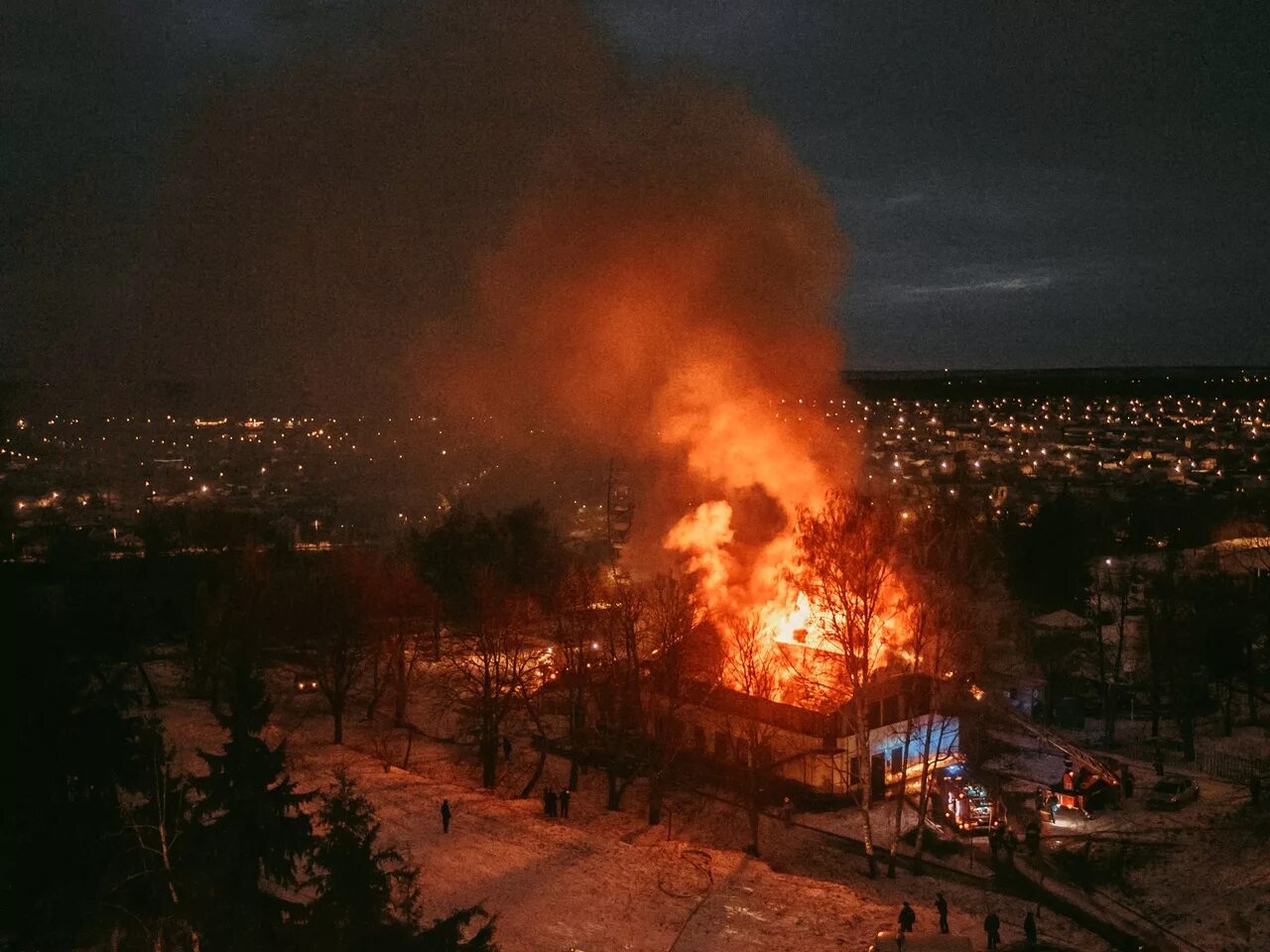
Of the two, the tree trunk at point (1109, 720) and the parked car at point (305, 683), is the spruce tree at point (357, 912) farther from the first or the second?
the parked car at point (305, 683)

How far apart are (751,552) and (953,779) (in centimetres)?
935

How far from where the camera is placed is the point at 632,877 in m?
16.0

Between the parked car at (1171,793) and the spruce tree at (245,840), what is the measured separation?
17413 mm

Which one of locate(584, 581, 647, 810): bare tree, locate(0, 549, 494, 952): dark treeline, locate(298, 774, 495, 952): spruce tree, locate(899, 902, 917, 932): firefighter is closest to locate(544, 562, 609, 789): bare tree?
locate(584, 581, 647, 810): bare tree

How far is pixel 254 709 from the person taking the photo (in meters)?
8.73

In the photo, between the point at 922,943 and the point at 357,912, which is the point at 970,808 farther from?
the point at 357,912

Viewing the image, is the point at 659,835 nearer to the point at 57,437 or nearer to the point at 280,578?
the point at 280,578

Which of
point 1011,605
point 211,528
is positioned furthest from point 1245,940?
point 211,528

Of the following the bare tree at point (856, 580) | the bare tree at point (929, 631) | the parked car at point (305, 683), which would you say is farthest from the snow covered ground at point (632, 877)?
the parked car at point (305, 683)

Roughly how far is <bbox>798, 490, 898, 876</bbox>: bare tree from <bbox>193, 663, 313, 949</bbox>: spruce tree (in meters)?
11.4

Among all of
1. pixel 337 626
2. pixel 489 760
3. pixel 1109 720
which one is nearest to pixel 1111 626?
pixel 1109 720

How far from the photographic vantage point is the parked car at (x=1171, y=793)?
18828mm

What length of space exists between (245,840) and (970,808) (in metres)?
14.7

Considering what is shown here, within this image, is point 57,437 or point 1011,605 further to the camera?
point 57,437
